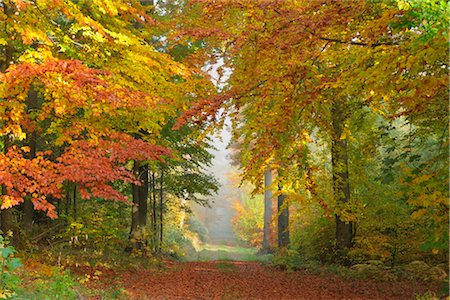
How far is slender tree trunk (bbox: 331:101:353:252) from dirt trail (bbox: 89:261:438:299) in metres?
1.71

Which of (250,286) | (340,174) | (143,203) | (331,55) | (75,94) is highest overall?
(331,55)

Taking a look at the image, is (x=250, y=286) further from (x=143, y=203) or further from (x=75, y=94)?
(x=75, y=94)

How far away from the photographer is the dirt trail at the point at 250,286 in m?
8.67

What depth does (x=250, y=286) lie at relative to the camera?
1041 centimetres

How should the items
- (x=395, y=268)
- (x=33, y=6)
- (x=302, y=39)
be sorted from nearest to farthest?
1. (x=302, y=39)
2. (x=33, y=6)
3. (x=395, y=268)

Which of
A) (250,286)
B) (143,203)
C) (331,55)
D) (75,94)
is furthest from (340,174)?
(75,94)

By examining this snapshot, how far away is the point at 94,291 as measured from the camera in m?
7.72

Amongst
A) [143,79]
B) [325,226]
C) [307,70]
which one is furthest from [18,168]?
[325,226]

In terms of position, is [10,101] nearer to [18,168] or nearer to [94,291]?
[18,168]

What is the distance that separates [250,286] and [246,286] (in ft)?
0.36

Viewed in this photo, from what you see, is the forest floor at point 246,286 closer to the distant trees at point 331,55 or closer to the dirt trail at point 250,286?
the dirt trail at point 250,286

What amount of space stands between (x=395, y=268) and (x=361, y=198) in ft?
10.9

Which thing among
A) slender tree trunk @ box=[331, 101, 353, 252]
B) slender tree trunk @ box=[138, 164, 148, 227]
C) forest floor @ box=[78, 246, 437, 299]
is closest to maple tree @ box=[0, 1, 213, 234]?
forest floor @ box=[78, 246, 437, 299]

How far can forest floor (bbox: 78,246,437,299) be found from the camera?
862 cm
